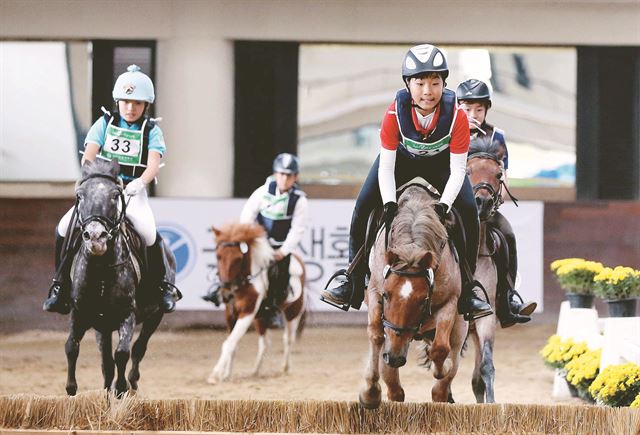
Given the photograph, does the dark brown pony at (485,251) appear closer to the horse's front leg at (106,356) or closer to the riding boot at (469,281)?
the riding boot at (469,281)

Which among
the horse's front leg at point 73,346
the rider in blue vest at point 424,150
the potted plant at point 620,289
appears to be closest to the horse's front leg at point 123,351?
the horse's front leg at point 73,346

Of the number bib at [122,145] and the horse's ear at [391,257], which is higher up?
the number bib at [122,145]

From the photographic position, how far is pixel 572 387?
10281 mm

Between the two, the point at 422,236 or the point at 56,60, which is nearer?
the point at 422,236

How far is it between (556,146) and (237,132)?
3.89 metres

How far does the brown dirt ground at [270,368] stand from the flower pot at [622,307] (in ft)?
4.29

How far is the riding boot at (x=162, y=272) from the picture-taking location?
8477 mm

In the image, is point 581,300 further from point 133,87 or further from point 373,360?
point 133,87

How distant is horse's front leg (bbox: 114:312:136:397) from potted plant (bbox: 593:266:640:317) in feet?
10.9

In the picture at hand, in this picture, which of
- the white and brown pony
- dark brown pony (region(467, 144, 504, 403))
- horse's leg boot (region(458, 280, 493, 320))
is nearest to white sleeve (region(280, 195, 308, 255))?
the white and brown pony

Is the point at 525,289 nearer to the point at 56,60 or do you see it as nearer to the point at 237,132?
the point at 237,132

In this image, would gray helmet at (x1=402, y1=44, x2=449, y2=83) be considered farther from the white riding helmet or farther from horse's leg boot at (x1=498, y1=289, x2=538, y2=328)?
horse's leg boot at (x1=498, y1=289, x2=538, y2=328)

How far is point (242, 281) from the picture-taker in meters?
11.2

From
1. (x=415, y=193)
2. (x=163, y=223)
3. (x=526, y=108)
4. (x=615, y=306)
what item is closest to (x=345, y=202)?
(x=163, y=223)
